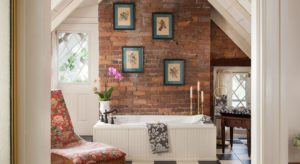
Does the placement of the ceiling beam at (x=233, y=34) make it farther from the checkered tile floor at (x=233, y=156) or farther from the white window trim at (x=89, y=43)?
the white window trim at (x=89, y=43)

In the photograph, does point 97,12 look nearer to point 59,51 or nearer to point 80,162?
point 59,51

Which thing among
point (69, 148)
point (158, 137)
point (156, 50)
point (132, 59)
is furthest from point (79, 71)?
point (69, 148)

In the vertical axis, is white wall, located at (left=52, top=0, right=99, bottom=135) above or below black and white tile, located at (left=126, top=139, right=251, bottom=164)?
above

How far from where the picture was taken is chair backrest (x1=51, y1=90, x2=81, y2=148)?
3.33 metres

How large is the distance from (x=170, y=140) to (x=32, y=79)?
11.0 feet

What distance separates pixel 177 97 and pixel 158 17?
1336 mm

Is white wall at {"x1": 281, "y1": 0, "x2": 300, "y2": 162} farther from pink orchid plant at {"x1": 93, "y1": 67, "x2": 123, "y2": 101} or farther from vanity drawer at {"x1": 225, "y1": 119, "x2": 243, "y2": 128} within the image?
pink orchid plant at {"x1": 93, "y1": 67, "x2": 123, "y2": 101}

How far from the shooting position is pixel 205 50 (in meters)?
5.53

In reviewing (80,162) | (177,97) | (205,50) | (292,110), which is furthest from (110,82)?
(292,110)

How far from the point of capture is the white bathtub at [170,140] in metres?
4.33

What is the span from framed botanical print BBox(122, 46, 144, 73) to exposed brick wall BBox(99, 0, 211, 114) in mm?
67

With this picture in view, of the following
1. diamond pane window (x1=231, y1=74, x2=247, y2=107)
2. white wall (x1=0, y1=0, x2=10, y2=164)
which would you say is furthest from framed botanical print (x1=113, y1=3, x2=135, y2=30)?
white wall (x1=0, y1=0, x2=10, y2=164)

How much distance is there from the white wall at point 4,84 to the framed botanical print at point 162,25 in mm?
4486

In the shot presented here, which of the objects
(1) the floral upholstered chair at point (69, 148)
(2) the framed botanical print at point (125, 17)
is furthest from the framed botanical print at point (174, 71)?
(1) the floral upholstered chair at point (69, 148)
